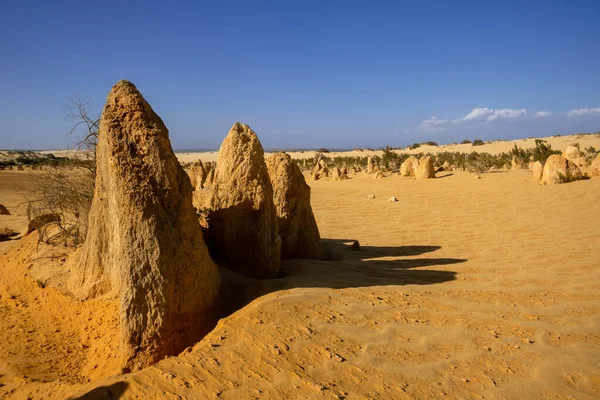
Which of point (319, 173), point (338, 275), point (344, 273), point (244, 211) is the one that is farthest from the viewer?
point (319, 173)

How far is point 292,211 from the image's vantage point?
224 inches

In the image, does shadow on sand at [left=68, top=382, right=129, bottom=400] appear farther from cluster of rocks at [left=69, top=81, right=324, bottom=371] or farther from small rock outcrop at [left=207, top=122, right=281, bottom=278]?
small rock outcrop at [left=207, top=122, right=281, bottom=278]

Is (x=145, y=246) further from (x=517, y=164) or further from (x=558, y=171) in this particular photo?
(x=517, y=164)

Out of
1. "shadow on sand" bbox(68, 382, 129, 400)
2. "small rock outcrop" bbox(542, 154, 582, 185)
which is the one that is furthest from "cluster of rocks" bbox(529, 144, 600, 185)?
"shadow on sand" bbox(68, 382, 129, 400)

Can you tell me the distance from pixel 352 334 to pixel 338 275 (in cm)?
151

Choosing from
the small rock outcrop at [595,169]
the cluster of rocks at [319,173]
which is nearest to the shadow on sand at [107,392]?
the small rock outcrop at [595,169]

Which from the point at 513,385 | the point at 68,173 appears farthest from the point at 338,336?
the point at 68,173

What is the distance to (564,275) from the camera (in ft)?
17.7

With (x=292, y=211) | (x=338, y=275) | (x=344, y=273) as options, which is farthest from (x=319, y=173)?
(x=338, y=275)

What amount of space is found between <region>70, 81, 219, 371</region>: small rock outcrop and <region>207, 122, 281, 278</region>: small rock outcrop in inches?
30.0

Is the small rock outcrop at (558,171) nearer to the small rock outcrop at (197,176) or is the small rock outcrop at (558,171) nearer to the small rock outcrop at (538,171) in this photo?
the small rock outcrop at (538,171)

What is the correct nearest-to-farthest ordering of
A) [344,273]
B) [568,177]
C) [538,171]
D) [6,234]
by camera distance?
[344,273] < [6,234] < [568,177] < [538,171]

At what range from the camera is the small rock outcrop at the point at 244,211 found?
4.44m

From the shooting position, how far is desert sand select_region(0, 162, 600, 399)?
2.71 metres
